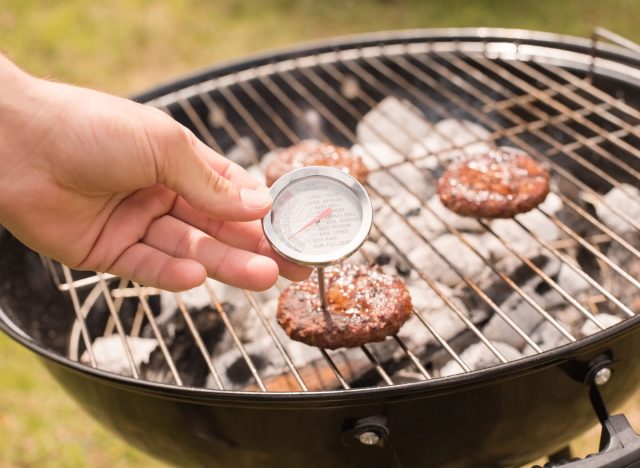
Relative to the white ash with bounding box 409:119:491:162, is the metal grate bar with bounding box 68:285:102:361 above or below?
below

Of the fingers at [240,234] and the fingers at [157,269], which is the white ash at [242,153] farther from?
the fingers at [157,269]

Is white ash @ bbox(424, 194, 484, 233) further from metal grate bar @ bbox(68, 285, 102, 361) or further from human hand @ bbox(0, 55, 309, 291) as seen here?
metal grate bar @ bbox(68, 285, 102, 361)

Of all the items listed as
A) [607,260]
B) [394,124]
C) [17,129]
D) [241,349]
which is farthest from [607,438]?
[394,124]

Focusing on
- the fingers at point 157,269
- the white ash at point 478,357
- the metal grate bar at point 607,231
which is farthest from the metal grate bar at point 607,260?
the fingers at point 157,269

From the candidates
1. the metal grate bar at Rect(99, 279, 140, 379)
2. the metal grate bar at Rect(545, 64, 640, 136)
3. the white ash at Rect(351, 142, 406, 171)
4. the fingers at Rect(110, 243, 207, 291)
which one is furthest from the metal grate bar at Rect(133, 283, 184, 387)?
the metal grate bar at Rect(545, 64, 640, 136)

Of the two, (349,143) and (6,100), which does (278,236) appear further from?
(349,143)
